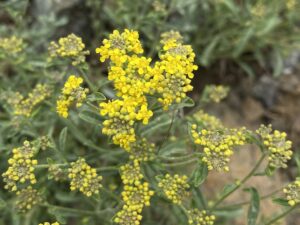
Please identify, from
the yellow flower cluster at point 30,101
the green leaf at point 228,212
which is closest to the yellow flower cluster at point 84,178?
the yellow flower cluster at point 30,101

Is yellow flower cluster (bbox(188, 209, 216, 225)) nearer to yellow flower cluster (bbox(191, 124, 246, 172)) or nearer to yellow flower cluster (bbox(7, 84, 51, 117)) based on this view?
yellow flower cluster (bbox(191, 124, 246, 172))

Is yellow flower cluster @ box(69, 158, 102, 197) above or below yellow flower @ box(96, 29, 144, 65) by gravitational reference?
below

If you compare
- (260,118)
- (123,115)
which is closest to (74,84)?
(123,115)

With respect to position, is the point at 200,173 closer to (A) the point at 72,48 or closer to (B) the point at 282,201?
(B) the point at 282,201

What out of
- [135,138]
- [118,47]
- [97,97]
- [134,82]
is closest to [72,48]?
[118,47]

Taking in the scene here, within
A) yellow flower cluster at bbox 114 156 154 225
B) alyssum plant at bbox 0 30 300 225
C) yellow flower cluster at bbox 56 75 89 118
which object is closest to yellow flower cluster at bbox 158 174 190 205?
alyssum plant at bbox 0 30 300 225

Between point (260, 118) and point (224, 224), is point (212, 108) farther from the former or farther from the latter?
point (224, 224)
